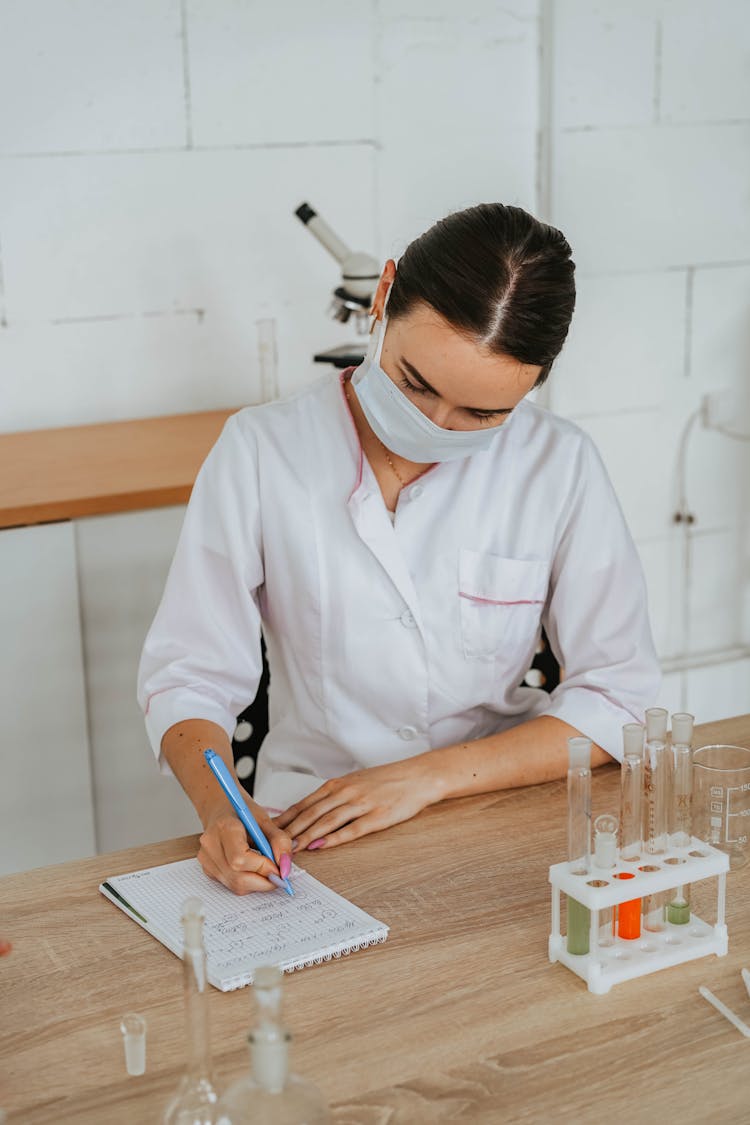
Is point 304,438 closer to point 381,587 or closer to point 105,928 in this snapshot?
point 381,587

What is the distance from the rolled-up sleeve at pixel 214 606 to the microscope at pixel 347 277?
97 cm

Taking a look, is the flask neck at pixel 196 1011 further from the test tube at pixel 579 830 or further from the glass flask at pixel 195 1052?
the test tube at pixel 579 830

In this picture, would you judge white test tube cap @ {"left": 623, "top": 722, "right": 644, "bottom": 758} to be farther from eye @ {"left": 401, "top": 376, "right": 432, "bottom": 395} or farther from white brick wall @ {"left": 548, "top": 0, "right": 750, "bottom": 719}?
white brick wall @ {"left": 548, "top": 0, "right": 750, "bottom": 719}

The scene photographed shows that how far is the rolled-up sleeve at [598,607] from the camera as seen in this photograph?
1571 mm

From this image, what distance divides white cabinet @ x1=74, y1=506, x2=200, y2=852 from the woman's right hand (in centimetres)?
102

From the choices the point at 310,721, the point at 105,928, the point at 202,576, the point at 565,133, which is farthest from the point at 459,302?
the point at 565,133

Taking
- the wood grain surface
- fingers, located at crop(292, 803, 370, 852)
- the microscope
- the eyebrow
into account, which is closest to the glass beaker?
fingers, located at crop(292, 803, 370, 852)

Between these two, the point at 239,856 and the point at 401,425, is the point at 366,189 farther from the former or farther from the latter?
the point at 239,856

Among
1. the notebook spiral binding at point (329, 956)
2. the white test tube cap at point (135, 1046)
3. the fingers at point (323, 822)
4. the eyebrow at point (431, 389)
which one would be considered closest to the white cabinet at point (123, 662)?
the eyebrow at point (431, 389)

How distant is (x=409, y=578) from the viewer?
5.23 ft

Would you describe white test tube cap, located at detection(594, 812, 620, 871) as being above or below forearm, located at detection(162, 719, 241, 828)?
above

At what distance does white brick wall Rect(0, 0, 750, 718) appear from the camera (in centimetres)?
258

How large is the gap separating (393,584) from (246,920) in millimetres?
516

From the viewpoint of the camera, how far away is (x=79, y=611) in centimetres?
226
